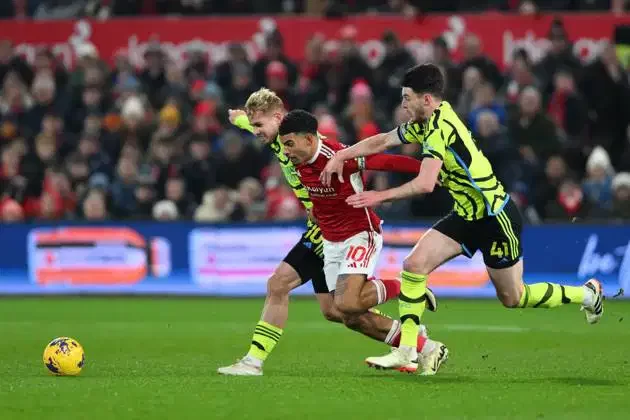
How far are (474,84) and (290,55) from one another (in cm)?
375

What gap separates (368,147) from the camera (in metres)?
10.3

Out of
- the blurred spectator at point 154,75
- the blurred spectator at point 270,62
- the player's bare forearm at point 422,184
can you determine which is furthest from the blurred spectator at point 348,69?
the player's bare forearm at point 422,184

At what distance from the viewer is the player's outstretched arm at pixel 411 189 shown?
9.66m

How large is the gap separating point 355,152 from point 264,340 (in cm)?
164

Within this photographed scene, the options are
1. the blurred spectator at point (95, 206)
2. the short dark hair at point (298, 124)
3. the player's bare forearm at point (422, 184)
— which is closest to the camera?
the player's bare forearm at point (422, 184)

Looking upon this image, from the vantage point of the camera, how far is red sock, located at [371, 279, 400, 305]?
1051 centimetres

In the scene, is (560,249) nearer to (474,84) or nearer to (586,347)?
(474,84)

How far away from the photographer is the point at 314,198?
10.6m

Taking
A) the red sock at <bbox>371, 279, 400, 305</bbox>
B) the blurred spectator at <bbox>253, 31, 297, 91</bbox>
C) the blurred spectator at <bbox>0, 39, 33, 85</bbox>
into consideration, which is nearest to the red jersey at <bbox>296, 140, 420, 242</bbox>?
the red sock at <bbox>371, 279, 400, 305</bbox>

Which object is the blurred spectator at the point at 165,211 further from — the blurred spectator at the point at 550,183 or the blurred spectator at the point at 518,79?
the blurred spectator at the point at 550,183

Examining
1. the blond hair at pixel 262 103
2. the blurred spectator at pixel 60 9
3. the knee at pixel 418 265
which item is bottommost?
the knee at pixel 418 265

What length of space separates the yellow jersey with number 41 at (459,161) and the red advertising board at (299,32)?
1046 centimetres

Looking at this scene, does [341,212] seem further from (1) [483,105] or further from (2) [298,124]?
(1) [483,105]

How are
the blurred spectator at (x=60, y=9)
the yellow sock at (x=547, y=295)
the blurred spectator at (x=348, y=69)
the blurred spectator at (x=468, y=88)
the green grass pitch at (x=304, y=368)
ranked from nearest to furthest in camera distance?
the green grass pitch at (x=304, y=368), the yellow sock at (x=547, y=295), the blurred spectator at (x=468, y=88), the blurred spectator at (x=348, y=69), the blurred spectator at (x=60, y=9)
